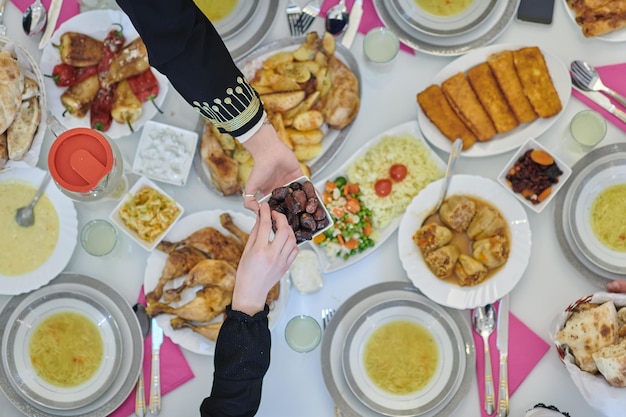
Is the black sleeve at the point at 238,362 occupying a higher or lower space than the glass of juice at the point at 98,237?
higher

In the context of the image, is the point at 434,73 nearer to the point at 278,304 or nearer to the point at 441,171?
the point at 441,171

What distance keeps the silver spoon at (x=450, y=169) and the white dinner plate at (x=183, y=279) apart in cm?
61

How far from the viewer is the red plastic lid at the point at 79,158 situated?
2.17 meters

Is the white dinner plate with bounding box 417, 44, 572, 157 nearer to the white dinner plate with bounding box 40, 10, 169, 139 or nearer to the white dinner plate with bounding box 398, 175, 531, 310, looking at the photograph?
the white dinner plate with bounding box 398, 175, 531, 310

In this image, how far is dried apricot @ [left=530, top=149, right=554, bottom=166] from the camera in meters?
2.22

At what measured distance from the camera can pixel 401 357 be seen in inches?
89.2

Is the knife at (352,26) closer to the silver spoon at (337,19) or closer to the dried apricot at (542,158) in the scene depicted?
the silver spoon at (337,19)

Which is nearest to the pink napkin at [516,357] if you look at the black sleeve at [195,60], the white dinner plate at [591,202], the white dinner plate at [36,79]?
the white dinner plate at [591,202]

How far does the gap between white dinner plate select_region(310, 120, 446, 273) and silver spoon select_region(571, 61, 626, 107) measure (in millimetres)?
598

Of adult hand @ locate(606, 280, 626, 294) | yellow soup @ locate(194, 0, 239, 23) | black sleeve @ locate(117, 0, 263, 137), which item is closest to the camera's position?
black sleeve @ locate(117, 0, 263, 137)

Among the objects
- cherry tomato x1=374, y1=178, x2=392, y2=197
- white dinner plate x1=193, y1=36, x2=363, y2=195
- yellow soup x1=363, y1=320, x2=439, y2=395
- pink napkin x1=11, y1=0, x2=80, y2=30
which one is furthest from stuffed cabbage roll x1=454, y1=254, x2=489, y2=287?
pink napkin x1=11, y1=0, x2=80, y2=30

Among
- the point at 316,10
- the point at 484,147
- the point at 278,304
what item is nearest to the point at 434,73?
the point at 484,147

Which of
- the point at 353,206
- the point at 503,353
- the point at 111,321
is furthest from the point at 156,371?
the point at 503,353

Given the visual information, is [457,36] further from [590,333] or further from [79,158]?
[79,158]
